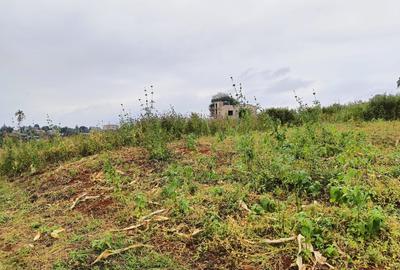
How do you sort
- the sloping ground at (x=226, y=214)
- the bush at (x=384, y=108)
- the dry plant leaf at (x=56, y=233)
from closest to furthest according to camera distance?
1. the sloping ground at (x=226, y=214)
2. the dry plant leaf at (x=56, y=233)
3. the bush at (x=384, y=108)

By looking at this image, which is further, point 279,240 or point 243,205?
point 243,205

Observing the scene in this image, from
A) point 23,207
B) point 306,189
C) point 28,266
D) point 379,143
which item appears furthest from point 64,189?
point 379,143

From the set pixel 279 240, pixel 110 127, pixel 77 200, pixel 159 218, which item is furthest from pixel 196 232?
pixel 110 127

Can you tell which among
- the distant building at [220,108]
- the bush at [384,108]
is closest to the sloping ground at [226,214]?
the distant building at [220,108]

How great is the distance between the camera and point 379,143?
19.2 feet

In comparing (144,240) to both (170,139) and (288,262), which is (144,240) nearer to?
(288,262)

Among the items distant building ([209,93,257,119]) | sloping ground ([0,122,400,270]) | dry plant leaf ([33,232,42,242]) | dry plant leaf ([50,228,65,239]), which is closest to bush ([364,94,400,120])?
distant building ([209,93,257,119])

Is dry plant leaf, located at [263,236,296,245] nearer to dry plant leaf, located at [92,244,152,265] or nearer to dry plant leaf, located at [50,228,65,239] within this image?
dry plant leaf, located at [92,244,152,265]

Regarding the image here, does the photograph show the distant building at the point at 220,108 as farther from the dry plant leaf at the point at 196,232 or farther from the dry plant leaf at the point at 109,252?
the dry plant leaf at the point at 109,252

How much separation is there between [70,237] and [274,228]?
5.88 feet

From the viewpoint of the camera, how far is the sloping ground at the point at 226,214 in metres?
2.81

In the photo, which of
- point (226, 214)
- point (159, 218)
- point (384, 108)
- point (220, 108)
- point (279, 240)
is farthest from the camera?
point (384, 108)

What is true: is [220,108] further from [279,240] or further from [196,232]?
[279,240]

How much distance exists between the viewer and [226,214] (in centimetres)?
347
